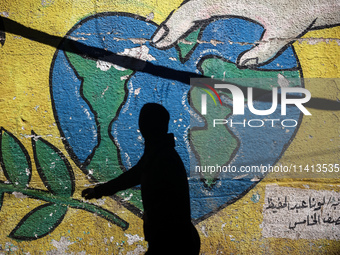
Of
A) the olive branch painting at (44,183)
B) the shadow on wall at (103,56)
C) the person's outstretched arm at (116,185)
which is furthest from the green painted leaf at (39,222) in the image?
the shadow on wall at (103,56)

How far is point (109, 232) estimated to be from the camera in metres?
2.58

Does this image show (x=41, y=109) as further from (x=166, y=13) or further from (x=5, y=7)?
(x=166, y=13)

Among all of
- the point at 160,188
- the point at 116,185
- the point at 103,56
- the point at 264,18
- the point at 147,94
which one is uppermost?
the point at 264,18

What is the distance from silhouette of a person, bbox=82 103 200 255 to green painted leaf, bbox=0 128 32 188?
548 mm

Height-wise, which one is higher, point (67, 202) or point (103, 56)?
point (103, 56)

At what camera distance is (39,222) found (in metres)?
2.56

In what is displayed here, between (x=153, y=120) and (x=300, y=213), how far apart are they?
156 cm

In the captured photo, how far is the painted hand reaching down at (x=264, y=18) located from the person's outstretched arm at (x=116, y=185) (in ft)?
3.73

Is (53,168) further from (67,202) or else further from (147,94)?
(147,94)

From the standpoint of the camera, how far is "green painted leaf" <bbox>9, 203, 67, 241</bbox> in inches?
101

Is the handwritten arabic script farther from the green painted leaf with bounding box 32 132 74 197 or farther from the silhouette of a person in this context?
the green painted leaf with bounding box 32 132 74 197

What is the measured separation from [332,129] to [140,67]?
69.8 inches

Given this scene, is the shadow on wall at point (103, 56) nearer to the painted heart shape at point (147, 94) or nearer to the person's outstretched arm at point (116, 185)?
the painted heart shape at point (147, 94)

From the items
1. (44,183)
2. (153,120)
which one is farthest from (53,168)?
(153,120)
